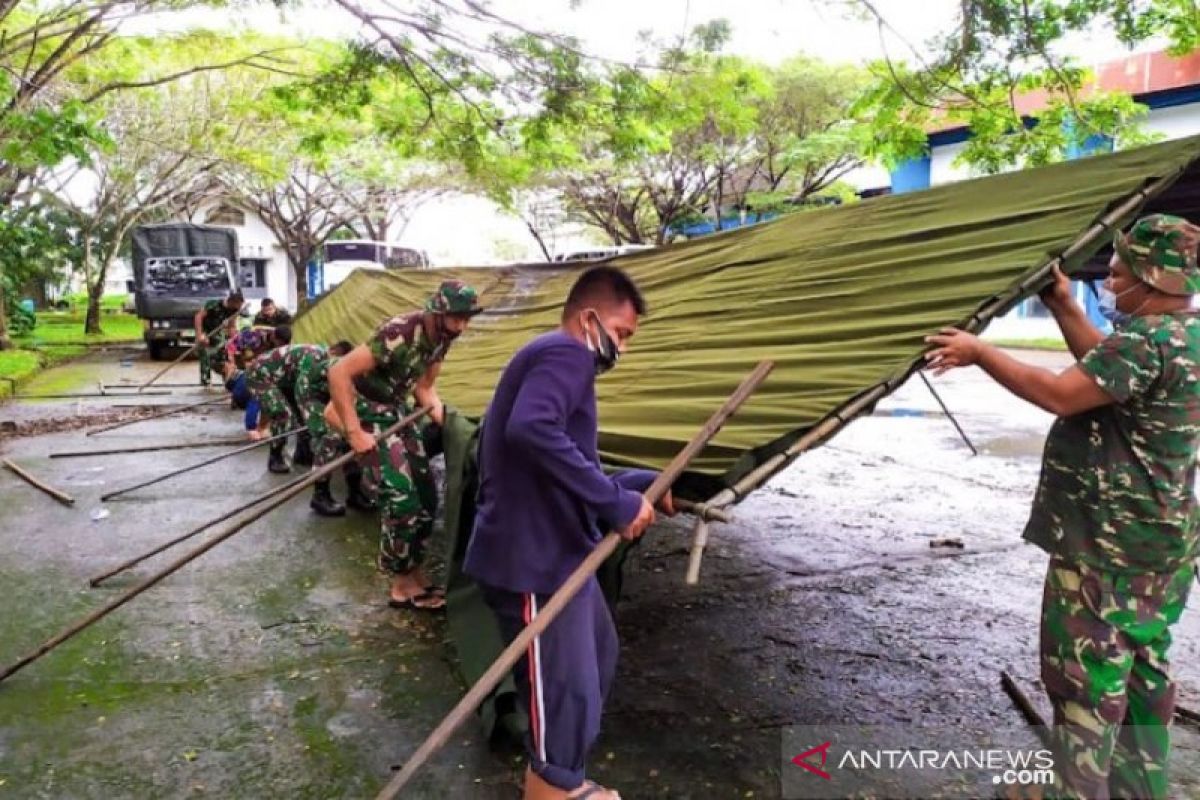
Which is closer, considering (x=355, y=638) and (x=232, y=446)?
(x=355, y=638)

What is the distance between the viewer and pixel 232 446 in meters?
6.98

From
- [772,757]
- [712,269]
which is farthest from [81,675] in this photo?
[712,269]

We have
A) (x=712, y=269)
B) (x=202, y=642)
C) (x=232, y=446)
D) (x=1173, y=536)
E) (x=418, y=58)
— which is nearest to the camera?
(x=1173, y=536)

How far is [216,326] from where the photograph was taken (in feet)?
30.3

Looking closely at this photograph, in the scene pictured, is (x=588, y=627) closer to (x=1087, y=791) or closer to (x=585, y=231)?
(x=1087, y=791)

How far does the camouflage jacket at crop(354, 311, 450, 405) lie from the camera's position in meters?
3.28

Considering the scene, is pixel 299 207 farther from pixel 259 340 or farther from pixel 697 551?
pixel 697 551

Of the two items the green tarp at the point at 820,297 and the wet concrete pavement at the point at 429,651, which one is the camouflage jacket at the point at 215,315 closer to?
the wet concrete pavement at the point at 429,651

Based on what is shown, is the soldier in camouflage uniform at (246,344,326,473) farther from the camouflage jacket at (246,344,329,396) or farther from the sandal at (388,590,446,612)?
the sandal at (388,590,446,612)

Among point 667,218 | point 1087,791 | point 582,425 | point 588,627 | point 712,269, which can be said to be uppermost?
point 667,218

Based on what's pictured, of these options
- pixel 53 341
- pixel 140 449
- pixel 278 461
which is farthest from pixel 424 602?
pixel 53 341

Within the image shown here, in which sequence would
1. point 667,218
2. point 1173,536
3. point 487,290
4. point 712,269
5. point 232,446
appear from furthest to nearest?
point 667,218
point 232,446
point 487,290
point 712,269
point 1173,536

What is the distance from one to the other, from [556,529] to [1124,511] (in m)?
1.22

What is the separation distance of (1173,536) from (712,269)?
2295mm
